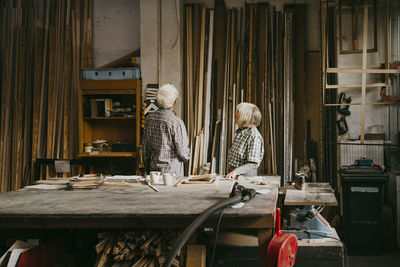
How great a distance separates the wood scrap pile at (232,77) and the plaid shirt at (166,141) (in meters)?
1.59

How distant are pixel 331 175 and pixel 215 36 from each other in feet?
8.02

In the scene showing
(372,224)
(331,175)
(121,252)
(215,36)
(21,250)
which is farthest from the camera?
(215,36)

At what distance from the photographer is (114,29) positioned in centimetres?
575

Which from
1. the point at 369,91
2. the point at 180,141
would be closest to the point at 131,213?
the point at 180,141

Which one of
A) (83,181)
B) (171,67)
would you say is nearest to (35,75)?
(171,67)

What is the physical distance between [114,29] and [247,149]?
10.9 feet

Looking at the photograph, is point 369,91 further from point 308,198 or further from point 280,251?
point 280,251

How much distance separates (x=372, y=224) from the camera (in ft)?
13.0

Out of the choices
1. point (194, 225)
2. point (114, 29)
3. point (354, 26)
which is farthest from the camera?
point (114, 29)

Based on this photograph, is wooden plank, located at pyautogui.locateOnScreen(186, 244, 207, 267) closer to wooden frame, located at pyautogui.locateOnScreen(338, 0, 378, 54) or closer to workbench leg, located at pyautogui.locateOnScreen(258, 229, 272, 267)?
workbench leg, located at pyautogui.locateOnScreen(258, 229, 272, 267)

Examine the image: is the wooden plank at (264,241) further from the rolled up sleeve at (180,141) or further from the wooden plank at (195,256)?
the rolled up sleeve at (180,141)

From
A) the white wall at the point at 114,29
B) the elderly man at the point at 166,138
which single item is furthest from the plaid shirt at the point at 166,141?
the white wall at the point at 114,29

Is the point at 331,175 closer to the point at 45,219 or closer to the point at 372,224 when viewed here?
the point at 372,224

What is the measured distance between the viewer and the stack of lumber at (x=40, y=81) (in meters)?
5.49
